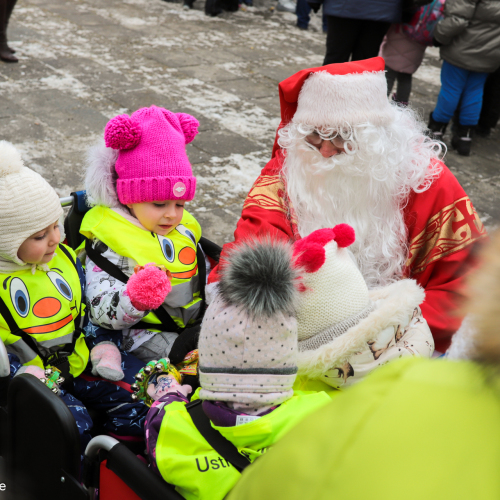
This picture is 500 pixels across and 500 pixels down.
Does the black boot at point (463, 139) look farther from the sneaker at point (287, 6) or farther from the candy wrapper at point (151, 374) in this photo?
the sneaker at point (287, 6)

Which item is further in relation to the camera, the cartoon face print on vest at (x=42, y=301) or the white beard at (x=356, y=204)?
the white beard at (x=356, y=204)

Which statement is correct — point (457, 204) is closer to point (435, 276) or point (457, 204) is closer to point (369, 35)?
point (435, 276)

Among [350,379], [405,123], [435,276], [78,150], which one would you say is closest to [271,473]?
[350,379]

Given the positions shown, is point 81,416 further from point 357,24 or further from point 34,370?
point 357,24

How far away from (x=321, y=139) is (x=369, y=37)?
3.23 metres

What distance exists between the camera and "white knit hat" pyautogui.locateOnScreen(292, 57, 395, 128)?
232 centimetres

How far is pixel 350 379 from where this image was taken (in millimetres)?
1664

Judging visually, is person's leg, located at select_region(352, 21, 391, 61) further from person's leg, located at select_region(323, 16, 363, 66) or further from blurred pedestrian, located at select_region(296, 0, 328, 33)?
blurred pedestrian, located at select_region(296, 0, 328, 33)

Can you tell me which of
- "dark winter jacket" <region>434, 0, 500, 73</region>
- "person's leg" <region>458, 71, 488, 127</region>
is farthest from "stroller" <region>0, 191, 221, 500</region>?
"person's leg" <region>458, 71, 488, 127</region>

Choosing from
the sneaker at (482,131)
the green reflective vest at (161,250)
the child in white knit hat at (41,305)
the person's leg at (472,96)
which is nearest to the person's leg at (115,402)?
the child in white knit hat at (41,305)

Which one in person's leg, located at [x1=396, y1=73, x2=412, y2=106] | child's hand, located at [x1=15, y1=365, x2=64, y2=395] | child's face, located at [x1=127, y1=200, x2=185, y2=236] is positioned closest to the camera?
child's hand, located at [x1=15, y1=365, x2=64, y2=395]

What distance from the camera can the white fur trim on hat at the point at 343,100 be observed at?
2324mm

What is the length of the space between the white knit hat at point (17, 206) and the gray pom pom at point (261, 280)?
73 centimetres

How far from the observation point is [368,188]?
2.44 m
